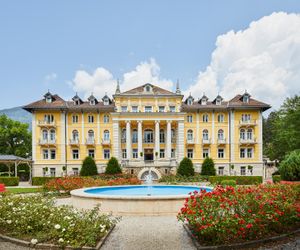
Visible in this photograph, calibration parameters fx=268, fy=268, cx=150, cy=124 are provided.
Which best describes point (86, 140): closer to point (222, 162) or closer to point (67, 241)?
point (222, 162)

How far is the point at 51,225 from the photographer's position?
8.11 meters

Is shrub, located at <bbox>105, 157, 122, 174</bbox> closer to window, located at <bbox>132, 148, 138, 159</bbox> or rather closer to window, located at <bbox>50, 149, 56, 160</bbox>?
window, located at <bbox>132, 148, 138, 159</bbox>

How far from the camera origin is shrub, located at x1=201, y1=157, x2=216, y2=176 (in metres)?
36.5

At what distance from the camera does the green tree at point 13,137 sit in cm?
4953

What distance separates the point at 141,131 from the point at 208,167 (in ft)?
34.9

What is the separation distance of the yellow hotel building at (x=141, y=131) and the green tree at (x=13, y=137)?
13.7 metres

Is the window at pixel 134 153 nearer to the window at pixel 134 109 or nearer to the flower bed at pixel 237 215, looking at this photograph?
the window at pixel 134 109

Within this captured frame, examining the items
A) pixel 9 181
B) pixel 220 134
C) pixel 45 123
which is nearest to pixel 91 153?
pixel 45 123

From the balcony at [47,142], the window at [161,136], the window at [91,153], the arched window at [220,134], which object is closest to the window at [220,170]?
the arched window at [220,134]

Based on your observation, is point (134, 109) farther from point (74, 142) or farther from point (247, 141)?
point (247, 141)

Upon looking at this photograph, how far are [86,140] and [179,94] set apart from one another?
1524 cm

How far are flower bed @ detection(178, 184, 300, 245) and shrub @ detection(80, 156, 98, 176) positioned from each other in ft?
96.5

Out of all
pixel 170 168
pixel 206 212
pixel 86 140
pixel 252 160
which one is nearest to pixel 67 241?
pixel 206 212

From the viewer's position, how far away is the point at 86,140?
130 ft
